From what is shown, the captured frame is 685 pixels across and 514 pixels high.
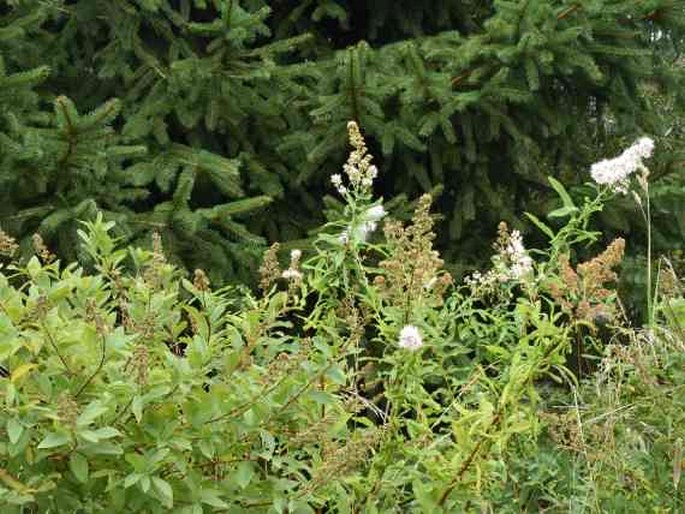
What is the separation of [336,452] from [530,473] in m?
0.78

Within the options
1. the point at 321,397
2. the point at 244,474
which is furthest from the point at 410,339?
the point at 244,474

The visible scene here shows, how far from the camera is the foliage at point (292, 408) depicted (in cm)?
201

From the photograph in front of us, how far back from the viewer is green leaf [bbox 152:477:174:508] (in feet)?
6.40

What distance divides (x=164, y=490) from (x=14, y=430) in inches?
10.8

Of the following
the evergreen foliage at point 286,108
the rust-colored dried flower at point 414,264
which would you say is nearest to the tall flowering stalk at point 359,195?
the rust-colored dried flower at point 414,264

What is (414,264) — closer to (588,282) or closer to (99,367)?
(588,282)

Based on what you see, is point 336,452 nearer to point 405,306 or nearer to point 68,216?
point 405,306

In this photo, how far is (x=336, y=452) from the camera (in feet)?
6.80

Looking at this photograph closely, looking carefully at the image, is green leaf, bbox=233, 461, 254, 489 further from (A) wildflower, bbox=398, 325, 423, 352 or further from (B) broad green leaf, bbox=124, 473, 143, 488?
(A) wildflower, bbox=398, 325, 423, 352

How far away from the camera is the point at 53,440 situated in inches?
74.5

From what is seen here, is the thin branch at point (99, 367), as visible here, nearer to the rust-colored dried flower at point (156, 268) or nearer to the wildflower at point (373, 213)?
the rust-colored dried flower at point (156, 268)

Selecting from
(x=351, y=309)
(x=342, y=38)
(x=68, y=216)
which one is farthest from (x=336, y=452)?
(x=342, y=38)

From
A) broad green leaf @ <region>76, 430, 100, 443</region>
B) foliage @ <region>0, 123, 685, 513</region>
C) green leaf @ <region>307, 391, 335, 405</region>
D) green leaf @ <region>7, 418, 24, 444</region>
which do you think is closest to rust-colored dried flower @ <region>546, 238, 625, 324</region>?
foliage @ <region>0, 123, 685, 513</region>

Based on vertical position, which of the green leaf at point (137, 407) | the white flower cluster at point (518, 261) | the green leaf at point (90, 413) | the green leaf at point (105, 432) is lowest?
the white flower cluster at point (518, 261)
